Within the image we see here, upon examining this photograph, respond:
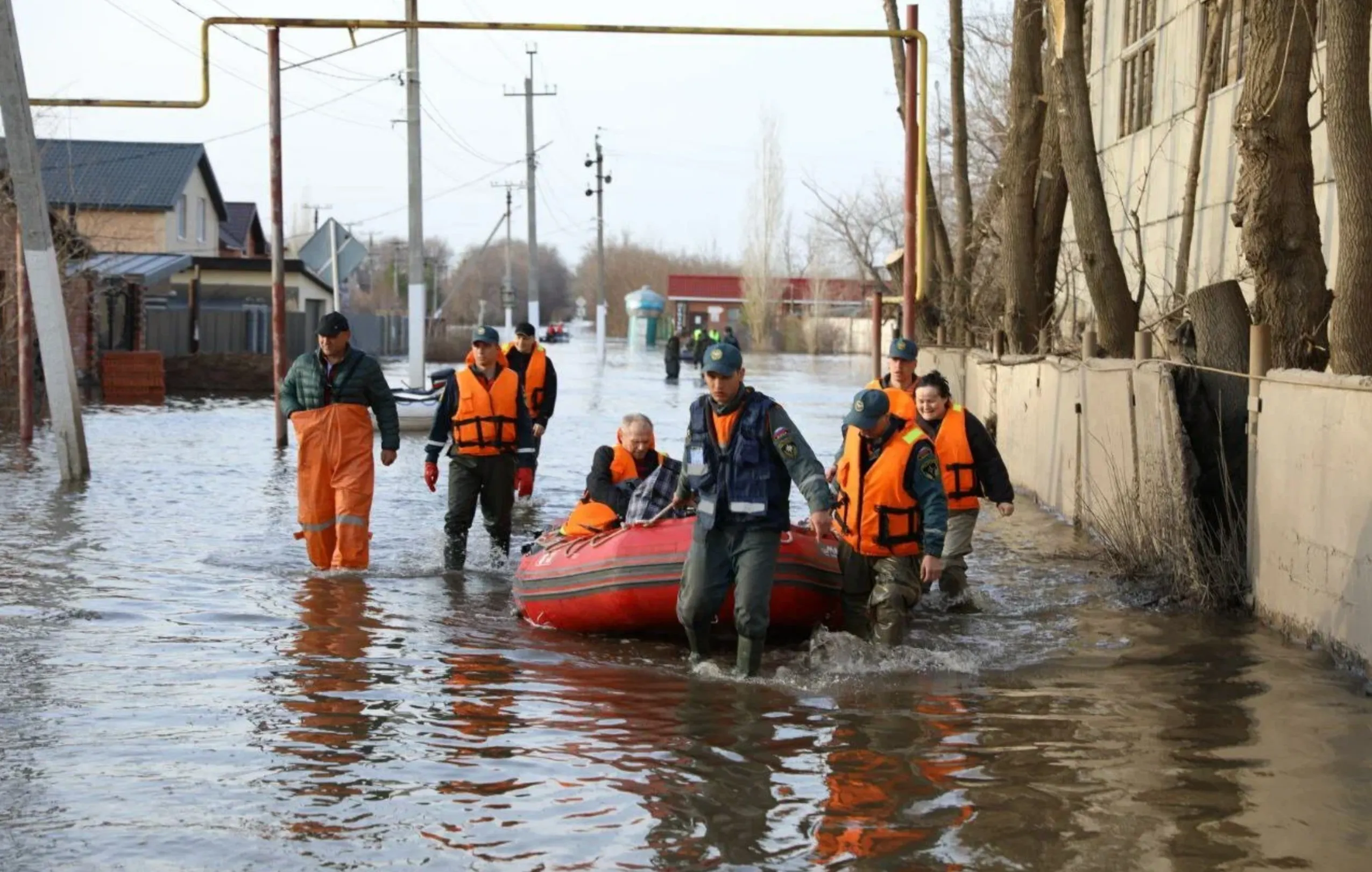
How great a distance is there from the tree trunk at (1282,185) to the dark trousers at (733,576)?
3.84 m

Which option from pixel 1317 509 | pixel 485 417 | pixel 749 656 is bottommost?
pixel 749 656

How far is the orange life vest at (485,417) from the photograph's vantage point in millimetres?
12148

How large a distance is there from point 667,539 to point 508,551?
11.2 ft

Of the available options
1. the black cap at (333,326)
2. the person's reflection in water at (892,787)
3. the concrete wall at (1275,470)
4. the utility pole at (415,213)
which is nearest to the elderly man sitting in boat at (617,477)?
the black cap at (333,326)

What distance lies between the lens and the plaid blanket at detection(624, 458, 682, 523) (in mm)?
10109

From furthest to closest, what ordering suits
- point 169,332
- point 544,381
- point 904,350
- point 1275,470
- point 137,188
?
point 137,188 → point 169,332 → point 544,381 → point 904,350 → point 1275,470

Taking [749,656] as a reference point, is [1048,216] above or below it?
above

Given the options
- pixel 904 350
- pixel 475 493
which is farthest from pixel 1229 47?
pixel 475 493

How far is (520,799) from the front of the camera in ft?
20.8

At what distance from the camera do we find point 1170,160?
21703mm

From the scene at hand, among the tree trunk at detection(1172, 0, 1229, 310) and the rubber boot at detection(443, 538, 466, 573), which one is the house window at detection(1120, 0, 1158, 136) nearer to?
the tree trunk at detection(1172, 0, 1229, 310)

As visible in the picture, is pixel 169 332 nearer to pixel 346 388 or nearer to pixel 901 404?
pixel 346 388

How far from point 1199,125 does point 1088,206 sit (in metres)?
3.91

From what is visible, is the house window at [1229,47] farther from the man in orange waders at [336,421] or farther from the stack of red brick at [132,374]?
the stack of red brick at [132,374]
